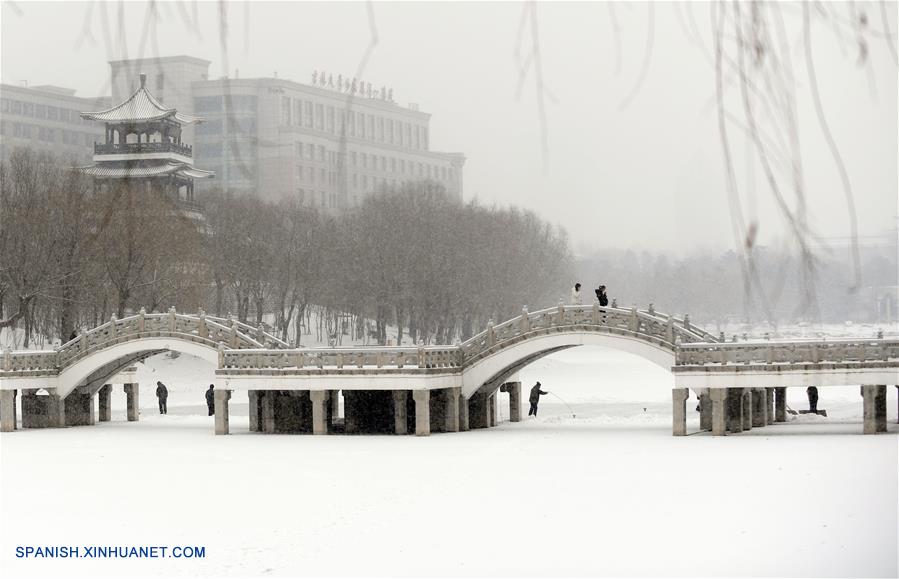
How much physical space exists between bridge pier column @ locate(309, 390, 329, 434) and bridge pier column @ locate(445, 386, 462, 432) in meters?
3.00

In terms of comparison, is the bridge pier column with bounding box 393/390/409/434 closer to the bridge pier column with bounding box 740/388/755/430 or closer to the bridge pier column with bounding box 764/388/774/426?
the bridge pier column with bounding box 740/388/755/430

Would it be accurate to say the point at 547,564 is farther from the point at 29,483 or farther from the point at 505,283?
the point at 505,283

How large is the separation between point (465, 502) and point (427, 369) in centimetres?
1034

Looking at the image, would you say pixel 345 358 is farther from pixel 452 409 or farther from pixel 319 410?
pixel 452 409

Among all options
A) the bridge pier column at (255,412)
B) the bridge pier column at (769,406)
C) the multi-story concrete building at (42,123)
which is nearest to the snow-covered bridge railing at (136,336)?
the bridge pier column at (255,412)

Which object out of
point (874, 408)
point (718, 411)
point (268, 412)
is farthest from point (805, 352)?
point (268, 412)

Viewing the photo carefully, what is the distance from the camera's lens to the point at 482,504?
21.7 m

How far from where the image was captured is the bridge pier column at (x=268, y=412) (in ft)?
115

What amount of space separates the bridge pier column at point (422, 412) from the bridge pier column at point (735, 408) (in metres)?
7.17

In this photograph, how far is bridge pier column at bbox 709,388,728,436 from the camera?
100 ft

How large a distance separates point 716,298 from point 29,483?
60.2 metres

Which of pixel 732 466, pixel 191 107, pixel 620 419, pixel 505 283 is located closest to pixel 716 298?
pixel 505 283

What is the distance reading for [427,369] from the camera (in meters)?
32.1

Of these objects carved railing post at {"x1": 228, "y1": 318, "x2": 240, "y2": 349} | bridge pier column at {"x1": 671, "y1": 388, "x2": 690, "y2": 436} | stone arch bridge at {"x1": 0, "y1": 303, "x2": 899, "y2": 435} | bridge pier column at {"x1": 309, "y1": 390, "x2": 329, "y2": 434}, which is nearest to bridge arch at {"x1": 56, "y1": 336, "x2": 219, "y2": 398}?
stone arch bridge at {"x1": 0, "y1": 303, "x2": 899, "y2": 435}
